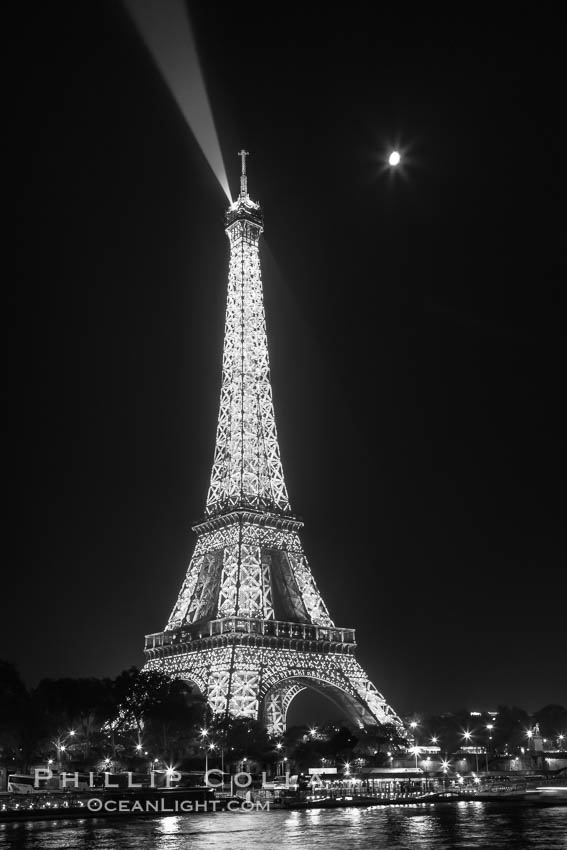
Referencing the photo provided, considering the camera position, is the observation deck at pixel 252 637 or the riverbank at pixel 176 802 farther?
the observation deck at pixel 252 637

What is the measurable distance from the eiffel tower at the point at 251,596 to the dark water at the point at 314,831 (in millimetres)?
27060

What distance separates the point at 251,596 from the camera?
286 ft

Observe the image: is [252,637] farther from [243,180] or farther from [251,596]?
[243,180]

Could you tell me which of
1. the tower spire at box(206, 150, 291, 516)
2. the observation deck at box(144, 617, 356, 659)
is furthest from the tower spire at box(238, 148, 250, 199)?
the observation deck at box(144, 617, 356, 659)

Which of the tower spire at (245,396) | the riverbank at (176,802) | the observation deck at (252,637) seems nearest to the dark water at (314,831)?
the riverbank at (176,802)

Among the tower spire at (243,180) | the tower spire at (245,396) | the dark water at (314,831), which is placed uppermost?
the tower spire at (243,180)

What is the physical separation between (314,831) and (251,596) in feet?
146

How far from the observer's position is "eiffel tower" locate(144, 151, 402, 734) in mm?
83188

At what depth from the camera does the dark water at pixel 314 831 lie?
121 feet

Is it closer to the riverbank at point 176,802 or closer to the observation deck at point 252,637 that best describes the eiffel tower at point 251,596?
the observation deck at point 252,637

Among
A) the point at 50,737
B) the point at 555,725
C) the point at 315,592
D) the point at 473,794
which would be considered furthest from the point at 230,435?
the point at 555,725

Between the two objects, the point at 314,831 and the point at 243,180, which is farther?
the point at 243,180

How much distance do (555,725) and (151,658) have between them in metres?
74.7

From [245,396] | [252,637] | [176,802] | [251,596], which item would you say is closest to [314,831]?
[176,802]
